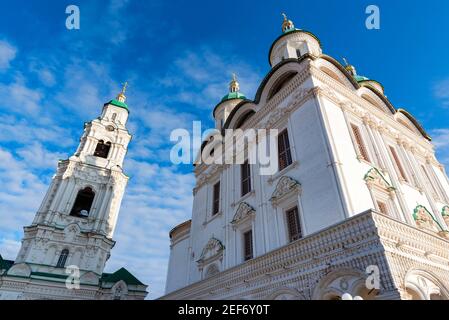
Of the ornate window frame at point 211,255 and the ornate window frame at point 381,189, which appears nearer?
the ornate window frame at point 381,189

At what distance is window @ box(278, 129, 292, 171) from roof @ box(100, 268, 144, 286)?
22858 millimetres

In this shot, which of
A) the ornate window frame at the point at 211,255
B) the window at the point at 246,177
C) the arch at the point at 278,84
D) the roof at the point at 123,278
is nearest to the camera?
the ornate window frame at the point at 211,255

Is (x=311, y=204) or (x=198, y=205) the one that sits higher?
(x=198, y=205)

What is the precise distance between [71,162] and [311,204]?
2944 centimetres

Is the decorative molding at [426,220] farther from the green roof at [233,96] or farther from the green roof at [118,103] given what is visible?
the green roof at [118,103]

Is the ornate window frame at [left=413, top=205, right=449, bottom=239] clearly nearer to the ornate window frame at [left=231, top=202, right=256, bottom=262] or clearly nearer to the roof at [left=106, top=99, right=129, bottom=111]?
the ornate window frame at [left=231, top=202, right=256, bottom=262]

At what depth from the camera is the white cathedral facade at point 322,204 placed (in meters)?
7.29

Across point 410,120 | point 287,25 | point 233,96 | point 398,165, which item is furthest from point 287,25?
point 398,165

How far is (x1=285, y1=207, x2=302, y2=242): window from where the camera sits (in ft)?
34.5

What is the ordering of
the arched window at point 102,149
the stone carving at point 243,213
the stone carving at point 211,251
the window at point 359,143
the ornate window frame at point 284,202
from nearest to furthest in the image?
the ornate window frame at point 284,202 < the window at point 359,143 < the stone carving at point 243,213 < the stone carving at point 211,251 < the arched window at point 102,149

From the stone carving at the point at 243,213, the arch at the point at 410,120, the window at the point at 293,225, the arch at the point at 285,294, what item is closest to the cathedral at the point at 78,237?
the stone carving at the point at 243,213
